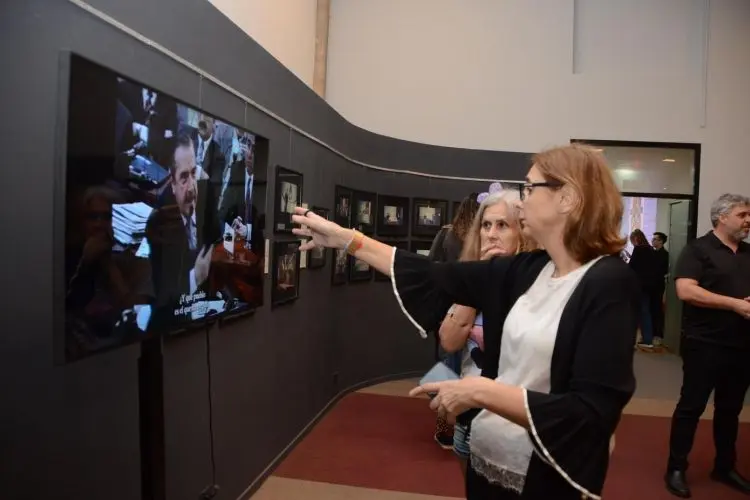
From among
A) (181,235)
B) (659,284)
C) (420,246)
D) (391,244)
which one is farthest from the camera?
(659,284)

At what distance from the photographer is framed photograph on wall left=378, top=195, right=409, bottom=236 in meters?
6.08

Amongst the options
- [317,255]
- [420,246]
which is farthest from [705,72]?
[317,255]

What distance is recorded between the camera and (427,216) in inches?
258

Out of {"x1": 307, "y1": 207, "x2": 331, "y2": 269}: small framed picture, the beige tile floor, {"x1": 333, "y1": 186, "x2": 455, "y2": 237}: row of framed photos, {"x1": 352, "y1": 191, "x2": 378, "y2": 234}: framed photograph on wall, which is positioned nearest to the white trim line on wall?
the beige tile floor

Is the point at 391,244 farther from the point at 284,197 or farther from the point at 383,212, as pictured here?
the point at 284,197

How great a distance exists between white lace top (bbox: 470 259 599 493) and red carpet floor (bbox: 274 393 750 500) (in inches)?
88.1

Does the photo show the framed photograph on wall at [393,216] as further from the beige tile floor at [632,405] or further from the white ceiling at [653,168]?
the white ceiling at [653,168]

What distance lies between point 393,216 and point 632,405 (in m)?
2.90

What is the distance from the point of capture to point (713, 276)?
12.0 feet

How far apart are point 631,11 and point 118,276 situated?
26.4ft

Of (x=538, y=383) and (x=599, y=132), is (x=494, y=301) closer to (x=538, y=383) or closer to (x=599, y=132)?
(x=538, y=383)

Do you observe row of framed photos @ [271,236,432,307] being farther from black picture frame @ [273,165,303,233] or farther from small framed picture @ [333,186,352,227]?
small framed picture @ [333,186,352,227]

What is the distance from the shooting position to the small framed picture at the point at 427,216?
21.2 feet

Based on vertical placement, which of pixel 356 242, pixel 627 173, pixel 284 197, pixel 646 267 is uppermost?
pixel 627 173
